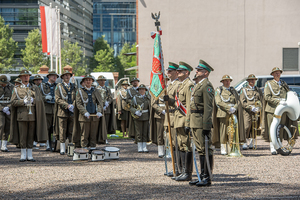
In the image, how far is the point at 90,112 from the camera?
35.3 ft

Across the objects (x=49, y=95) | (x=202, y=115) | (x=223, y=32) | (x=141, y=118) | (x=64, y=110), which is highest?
(x=223, y=32)

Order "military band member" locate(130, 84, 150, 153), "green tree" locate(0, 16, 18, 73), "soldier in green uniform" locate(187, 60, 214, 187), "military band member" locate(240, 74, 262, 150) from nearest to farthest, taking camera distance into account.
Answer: "soldier in green uniform" locate(187, 60, 214, 187)
"military band member" locate(130, 84, 150, 153)
"military band member" locate(240, 74, 262, 150)
"green tree" locate(0, 16, 18, 73)

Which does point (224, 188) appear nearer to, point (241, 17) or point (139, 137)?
point (139, 137)

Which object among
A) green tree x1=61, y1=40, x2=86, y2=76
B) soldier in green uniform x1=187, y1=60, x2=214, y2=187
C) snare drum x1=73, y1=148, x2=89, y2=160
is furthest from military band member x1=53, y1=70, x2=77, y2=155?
green tree x1=61, y1=40, x2=86, y2=76

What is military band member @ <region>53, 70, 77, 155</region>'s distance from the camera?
37.7ft

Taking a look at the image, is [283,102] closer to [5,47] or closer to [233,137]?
[233,137]

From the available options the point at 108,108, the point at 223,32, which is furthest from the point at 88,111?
the point at 223,32

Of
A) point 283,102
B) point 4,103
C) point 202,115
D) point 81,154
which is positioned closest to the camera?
point 202,115

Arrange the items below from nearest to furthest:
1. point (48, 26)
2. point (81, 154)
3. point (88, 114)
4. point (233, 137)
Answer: point (81, 154), point (88, 114), point (233, 137), point (48, 26)

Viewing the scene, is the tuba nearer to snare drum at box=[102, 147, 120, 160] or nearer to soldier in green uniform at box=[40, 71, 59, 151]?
snare drum at box=[102, 147, 120, 160]

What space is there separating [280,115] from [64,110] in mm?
5739

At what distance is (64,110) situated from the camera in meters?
11.6

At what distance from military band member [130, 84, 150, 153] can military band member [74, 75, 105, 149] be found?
5.34 feet

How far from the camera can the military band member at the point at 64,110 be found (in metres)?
11.5
